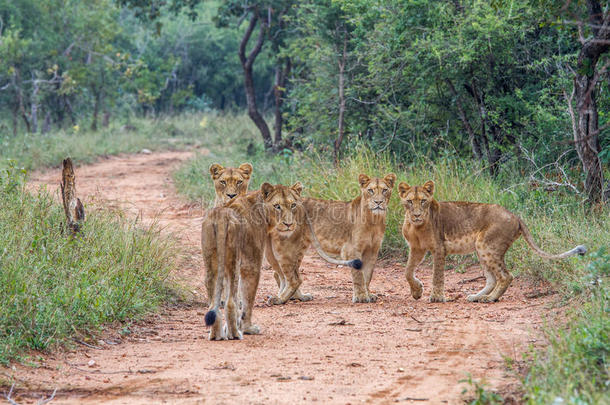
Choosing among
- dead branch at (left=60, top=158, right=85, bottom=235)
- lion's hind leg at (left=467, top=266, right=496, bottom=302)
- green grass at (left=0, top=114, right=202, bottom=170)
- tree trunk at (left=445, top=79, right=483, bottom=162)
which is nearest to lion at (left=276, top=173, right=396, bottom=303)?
lion's hind leg at (left=467, top=266, right=496, bottom=302)

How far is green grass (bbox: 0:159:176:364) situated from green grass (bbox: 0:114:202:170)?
7.97m

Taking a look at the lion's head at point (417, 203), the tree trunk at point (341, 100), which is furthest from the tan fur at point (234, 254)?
the tree trunk at point (341, 100)

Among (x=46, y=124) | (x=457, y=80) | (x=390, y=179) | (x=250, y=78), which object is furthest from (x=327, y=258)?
Result: (x=46, y=124)

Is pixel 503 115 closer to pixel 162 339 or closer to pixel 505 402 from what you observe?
pixel 162 339

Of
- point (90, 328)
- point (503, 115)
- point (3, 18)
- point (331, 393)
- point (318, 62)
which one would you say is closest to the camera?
point (331, 393)

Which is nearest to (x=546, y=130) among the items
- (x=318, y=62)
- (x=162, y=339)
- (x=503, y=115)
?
(x=503, y=115)

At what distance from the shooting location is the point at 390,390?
14.2ft

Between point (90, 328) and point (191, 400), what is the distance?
1.94 m

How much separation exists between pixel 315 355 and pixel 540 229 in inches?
143

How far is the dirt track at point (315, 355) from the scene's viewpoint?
14.1ft

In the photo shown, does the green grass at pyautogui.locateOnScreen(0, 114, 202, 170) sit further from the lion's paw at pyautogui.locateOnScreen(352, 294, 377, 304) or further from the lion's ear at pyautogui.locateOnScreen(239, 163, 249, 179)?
the lion's paw at pyautogui.locateOnScreen(352, 294, 377, 304)

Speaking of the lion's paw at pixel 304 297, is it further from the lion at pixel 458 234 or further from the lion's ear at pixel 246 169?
the lion's ear at pixel 246 169

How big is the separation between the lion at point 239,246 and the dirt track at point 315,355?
224 millimetres

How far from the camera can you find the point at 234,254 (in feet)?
18.2
